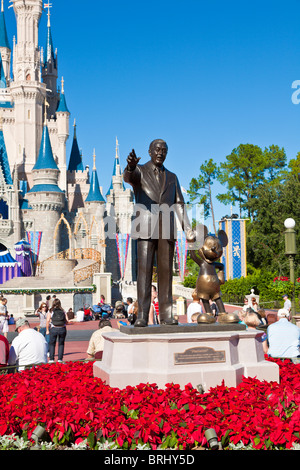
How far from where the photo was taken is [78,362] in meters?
7.20

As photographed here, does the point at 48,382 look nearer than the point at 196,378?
No

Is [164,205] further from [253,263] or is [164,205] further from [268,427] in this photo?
[253,263]

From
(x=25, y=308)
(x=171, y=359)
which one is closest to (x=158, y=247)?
(x=171, y=359)

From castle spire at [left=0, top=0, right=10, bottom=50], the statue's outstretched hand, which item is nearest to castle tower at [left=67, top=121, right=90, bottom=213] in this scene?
castle spire at [left=0, top=0, right=10, bottom=50]

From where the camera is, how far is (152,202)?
6.30 metres

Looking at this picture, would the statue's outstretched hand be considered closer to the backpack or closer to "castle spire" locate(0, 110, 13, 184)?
the backpack

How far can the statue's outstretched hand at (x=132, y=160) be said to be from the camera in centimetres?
587

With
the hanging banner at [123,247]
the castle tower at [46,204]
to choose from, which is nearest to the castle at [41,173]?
the castle tower at [46,204]

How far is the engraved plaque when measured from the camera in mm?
5457

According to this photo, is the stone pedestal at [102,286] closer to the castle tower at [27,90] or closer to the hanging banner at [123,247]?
the hanging banner at [123,247]

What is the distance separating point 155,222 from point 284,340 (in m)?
2.39

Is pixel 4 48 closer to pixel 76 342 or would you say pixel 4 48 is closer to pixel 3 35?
pixel 3 35

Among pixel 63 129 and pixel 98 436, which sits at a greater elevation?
pixel 63 129

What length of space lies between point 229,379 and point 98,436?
5.58 feet
